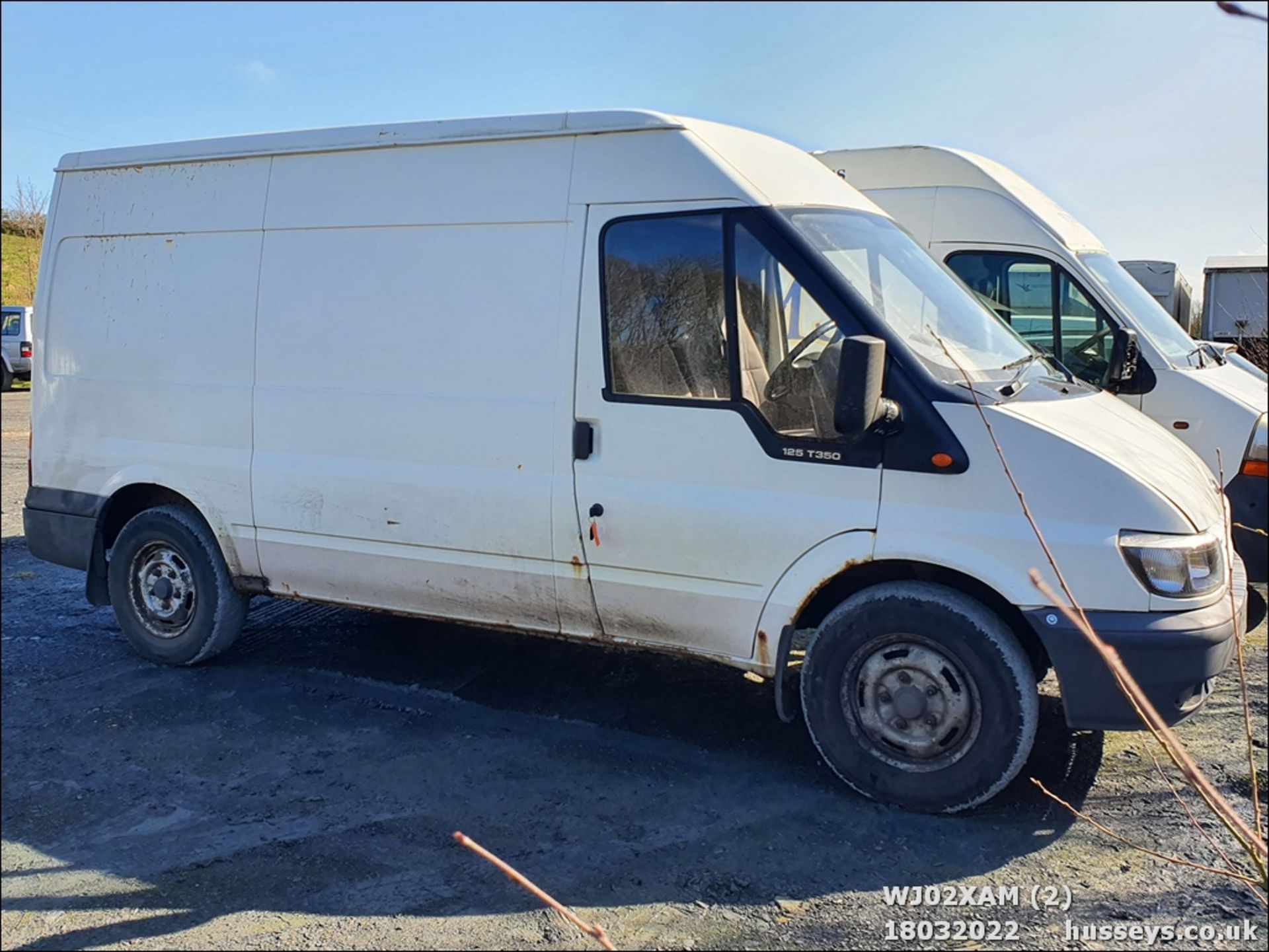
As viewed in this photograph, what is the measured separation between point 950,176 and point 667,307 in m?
3.73

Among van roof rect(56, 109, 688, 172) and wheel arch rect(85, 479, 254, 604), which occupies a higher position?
van roof rect(56, 109, 688, 172)

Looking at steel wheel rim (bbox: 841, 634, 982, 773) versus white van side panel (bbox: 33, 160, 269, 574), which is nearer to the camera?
steel wheel rim (bbox: 841, 634, 982, 773)

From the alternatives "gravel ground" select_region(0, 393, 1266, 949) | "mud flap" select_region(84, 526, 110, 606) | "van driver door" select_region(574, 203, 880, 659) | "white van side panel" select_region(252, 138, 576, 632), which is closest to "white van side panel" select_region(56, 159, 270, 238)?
"white van side panel" select_region(252, 138, 576, 632)

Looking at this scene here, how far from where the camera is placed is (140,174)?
5.38 m

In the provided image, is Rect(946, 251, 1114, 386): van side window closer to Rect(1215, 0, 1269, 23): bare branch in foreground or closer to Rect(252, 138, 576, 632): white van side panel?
Rect(252, 138, 576, 632): white van side panel

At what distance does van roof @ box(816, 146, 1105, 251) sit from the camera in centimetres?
698

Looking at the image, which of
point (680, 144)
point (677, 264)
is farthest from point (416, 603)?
point (680, 144)

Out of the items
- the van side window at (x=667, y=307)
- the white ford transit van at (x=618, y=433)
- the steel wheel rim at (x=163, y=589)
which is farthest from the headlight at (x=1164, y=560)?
the steel wheel rim at (x=163, y=589)

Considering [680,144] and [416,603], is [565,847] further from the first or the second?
[680,144]

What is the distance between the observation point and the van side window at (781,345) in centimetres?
399

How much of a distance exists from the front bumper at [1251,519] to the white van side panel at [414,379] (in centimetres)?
383

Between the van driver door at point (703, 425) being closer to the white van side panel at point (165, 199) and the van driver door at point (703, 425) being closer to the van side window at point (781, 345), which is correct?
the van side window at point (781, 345)

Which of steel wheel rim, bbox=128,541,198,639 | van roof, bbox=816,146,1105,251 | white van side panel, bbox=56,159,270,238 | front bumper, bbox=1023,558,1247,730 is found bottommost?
steel wheel rim, bbox=128,541,198,639

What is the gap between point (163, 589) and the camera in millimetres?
5461
